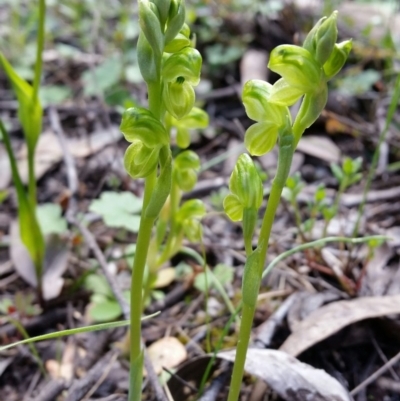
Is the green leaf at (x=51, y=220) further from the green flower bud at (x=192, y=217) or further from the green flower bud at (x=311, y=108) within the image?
the green flower bud at (x=311, y=108)

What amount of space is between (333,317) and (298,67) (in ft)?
2.43

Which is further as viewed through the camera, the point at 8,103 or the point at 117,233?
the point at 8,103

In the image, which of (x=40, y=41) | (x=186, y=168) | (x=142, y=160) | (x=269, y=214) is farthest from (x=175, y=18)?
(x=40, y=41)

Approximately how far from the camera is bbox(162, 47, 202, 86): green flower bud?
Result: 31.7 inches

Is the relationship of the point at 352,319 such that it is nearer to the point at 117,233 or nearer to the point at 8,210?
the point at 117,233

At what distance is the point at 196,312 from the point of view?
1.56 metres

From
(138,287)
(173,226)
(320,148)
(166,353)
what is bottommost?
(166,353)

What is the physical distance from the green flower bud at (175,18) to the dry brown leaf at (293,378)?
69cm

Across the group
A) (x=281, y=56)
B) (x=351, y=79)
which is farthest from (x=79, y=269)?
(x=351, y=79)

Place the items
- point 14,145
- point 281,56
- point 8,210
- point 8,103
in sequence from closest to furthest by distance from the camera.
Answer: point 281,56
point 8,210
point 14,145
point 8,103

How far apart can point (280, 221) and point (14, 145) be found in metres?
1.36

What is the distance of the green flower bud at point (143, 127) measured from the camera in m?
0.81

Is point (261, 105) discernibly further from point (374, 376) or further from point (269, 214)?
point (374, 376)

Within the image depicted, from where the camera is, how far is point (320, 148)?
7.47ft
